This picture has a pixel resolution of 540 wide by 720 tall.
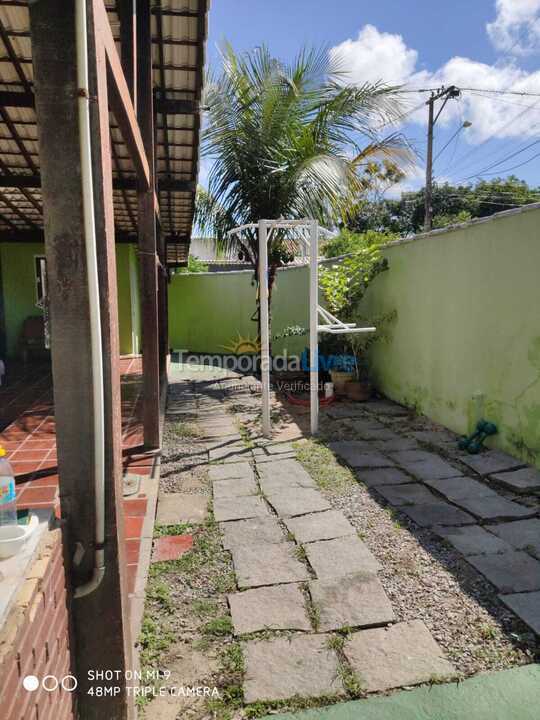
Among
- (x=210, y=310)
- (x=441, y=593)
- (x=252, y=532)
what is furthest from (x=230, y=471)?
(x=210, y=310)

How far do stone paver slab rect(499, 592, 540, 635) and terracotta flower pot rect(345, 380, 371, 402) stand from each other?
4.23m

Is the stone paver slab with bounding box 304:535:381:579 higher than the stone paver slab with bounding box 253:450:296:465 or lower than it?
lower

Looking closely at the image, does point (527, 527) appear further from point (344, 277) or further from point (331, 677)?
point (344, 277)

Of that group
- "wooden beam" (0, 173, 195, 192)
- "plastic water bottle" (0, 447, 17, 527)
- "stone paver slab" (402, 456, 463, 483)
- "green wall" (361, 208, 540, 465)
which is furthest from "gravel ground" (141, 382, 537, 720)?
"wooden beam" (0, 173, 195, 192)

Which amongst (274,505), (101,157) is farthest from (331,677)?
(101,157)

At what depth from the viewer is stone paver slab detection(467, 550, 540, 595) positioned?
2354mm

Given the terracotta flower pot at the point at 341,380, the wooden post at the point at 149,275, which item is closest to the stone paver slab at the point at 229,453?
the wooden post at the point at 149,275

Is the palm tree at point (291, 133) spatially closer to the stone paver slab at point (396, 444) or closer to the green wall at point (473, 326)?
the green wall at point (473, 326)

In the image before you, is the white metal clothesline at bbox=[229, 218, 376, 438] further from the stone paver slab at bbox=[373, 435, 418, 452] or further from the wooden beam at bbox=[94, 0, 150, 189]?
the wooden beam at bbox=[94, 0, 150, 189]

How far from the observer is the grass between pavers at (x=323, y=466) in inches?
147

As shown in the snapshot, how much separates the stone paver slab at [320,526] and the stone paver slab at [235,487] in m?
0.54

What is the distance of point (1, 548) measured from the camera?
1.22 meters

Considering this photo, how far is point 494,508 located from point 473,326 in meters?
1.86

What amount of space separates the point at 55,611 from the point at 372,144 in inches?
283
